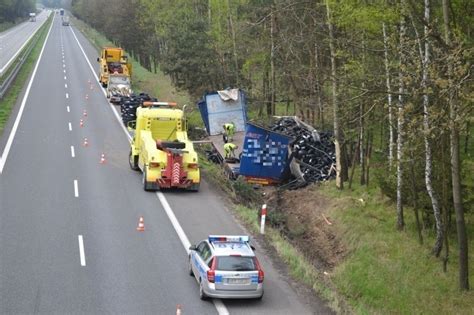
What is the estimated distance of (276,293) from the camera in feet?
55.8

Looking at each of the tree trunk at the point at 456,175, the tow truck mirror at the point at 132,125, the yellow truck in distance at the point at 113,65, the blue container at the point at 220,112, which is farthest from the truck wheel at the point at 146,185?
the yellow truck in distance at the point at 113,65

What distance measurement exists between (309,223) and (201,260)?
32.0ft

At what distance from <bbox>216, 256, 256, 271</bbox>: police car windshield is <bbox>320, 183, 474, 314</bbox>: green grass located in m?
2.88

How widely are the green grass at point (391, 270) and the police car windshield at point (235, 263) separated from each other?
9.45ft

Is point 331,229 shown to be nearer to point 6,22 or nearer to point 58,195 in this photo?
point 58,195

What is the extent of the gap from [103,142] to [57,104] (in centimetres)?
1295

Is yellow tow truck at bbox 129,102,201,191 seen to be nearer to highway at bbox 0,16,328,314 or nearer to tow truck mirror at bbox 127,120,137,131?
highway at bbox 0,16,328,314

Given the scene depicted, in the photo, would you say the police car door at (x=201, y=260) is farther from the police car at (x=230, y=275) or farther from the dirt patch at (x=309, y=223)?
the dirt patch at (x=309, y=223)

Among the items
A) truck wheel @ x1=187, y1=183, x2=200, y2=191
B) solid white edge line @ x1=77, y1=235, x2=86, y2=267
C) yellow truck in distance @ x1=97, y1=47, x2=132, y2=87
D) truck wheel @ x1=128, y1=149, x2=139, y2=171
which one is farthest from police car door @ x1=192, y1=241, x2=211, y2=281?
yellow truck in distance @ x1=97, y1=47, x2=132, y2=87

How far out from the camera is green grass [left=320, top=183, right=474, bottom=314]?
18.0m

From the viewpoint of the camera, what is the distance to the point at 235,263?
52.2 feet

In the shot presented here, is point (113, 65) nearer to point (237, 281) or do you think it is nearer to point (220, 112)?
point (220, 112)

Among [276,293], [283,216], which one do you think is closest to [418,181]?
[283,216]

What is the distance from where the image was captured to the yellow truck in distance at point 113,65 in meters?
55.9
